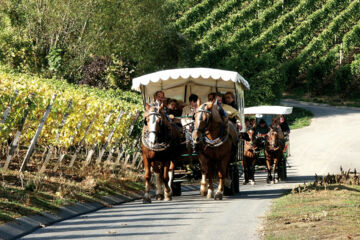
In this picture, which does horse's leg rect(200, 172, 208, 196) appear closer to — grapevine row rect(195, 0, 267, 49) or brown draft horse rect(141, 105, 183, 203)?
brown draft horse rect(141, 105, 183, 203)

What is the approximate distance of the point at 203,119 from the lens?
49.7 ft

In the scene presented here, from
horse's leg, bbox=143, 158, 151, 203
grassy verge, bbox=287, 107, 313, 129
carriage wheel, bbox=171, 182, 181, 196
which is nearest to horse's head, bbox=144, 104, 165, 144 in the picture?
horse's leg, bbox=143, 158, 151, 203

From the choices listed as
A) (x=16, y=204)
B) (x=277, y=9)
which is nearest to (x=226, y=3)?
(x=277, y=9)

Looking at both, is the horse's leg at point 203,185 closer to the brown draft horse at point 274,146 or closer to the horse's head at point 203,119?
the horse's head at point 203,119

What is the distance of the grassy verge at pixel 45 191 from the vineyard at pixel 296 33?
5275 cm

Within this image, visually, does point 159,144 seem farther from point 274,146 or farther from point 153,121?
point 274,146

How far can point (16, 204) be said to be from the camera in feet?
38.7

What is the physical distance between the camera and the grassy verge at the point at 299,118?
5881 centimetres

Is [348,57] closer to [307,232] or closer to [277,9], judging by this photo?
[277,9]

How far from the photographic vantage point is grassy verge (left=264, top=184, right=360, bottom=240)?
10.1m

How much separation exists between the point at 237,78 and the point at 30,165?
18.6 feet

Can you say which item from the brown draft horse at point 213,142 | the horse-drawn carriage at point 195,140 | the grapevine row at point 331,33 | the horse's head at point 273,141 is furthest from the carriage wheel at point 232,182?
the grapevine row at point 331,33

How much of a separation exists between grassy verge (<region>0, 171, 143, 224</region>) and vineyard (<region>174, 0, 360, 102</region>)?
52.8 metres

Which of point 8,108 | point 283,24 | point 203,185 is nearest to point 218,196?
point 203,185
